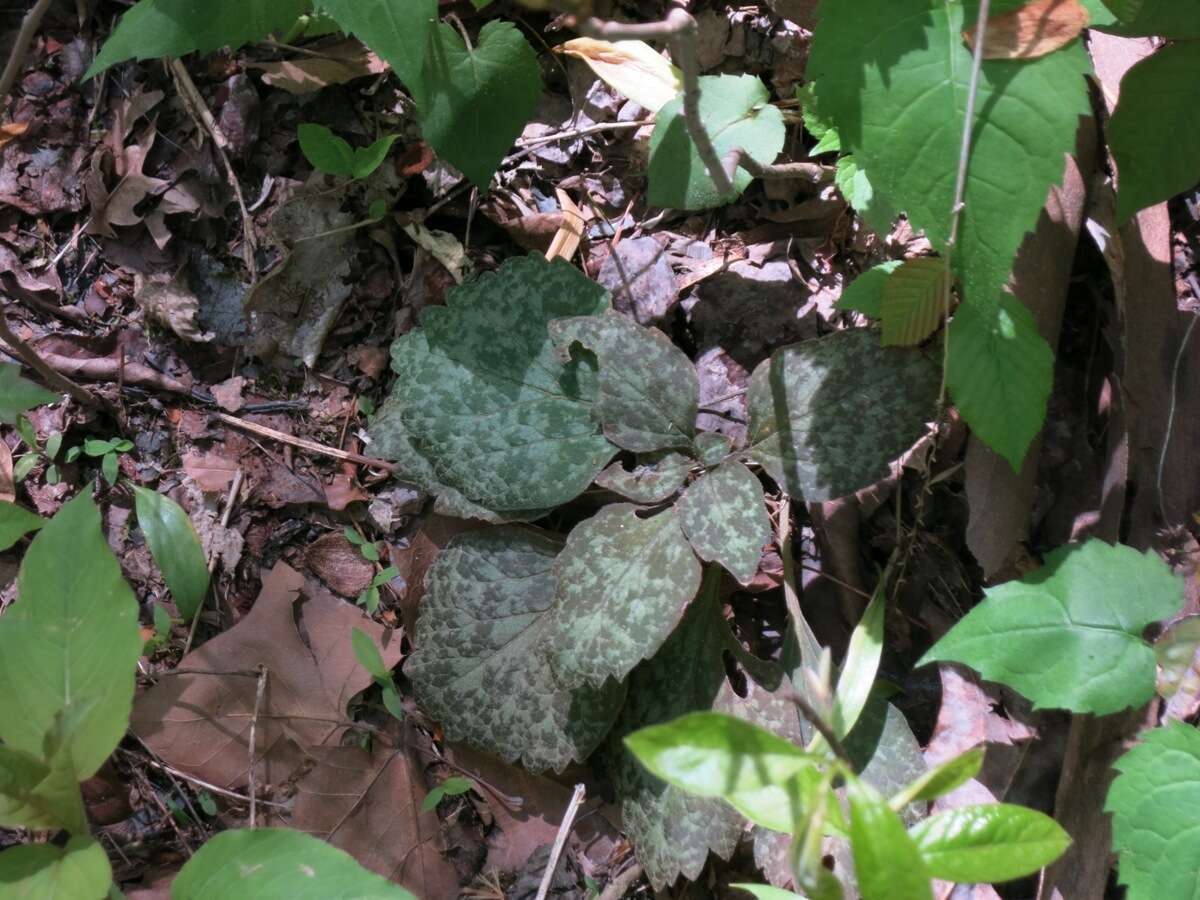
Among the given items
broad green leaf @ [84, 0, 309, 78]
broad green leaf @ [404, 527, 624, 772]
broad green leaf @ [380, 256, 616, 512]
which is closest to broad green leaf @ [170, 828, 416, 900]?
broad green leaf @ [404, 527, 624, 772]

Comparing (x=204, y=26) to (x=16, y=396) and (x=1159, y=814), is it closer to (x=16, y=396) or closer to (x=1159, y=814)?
(x=16, y=396)

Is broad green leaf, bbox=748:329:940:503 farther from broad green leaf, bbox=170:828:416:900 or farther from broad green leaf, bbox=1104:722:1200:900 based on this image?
broad green leaf, bbox=170:828:416:900

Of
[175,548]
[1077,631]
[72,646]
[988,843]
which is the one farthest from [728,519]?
[175,548]

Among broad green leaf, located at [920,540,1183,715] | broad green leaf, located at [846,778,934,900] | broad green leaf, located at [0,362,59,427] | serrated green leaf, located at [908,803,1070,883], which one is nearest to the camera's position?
broad green leaf, located at [846,778,934,900]

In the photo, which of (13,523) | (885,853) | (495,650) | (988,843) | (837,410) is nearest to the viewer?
(885,853)

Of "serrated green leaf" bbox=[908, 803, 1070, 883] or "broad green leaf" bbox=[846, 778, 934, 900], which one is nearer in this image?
"broad green leaf" bbox=[846, 778, 934, 900]

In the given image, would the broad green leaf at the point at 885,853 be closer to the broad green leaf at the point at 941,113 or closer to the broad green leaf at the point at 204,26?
the broad green leaf at the point at 941,113
